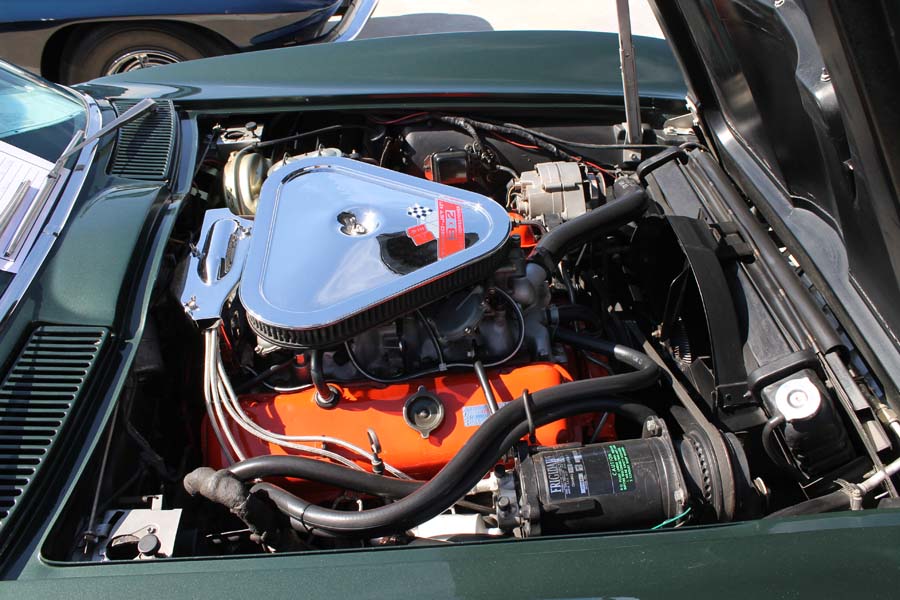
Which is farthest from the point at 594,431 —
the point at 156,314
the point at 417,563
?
the point at 156,314

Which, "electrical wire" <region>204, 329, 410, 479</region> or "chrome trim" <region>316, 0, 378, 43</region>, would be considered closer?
"electrical wire" <region>204, 329, 410, 479</region>

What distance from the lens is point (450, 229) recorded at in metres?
1.56

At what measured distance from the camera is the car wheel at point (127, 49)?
12.1 feet

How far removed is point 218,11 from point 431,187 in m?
2.61

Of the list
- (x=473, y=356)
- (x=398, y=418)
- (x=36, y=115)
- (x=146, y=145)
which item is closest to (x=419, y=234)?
(x=473, y=356)

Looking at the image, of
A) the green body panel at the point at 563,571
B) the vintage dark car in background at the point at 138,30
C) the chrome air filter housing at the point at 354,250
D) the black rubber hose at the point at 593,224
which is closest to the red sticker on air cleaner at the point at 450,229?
the chrome air filter housing at the point at 354,250

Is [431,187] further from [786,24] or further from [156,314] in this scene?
[786,24]

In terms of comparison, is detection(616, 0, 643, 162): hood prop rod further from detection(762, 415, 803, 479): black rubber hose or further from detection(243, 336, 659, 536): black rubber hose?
detection(762, 415, 803, 479): black rubber hose

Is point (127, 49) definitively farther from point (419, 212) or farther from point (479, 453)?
point (479, 453)

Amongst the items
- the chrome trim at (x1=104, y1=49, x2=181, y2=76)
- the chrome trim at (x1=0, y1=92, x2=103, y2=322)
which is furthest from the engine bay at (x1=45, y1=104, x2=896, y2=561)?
the chrome trim at (x1=104, y1=49, x2=181, y2=76)

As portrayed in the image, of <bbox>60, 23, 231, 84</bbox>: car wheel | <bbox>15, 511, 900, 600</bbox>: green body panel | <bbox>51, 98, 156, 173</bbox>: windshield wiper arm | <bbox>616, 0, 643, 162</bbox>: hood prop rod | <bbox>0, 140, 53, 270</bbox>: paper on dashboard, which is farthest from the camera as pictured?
<bbox>60, 23, 231, 84</bbox>: car wheel

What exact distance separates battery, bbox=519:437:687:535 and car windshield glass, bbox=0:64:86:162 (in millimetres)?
1456

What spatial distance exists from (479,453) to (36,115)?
62.4 inches

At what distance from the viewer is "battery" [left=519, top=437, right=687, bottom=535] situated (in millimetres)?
1277
